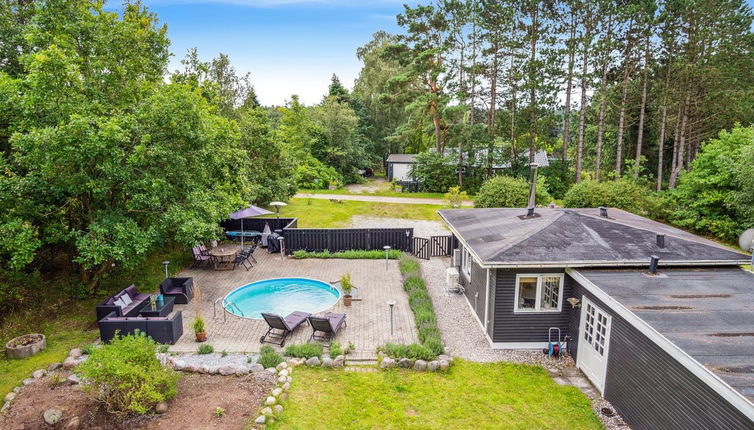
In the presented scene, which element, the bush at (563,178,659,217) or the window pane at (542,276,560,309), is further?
the bush at (563,178,659,217)

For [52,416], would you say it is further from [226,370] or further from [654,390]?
[654,390]

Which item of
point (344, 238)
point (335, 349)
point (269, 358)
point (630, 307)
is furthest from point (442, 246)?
point (630, 307)

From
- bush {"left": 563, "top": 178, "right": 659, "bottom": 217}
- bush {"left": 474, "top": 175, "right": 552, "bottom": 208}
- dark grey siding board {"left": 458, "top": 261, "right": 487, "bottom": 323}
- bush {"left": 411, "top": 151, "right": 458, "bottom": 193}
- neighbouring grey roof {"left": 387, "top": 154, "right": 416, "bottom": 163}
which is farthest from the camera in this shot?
neighbouring grey roof {"left": 387, "top": 154, "right": 416, "bottom": 163}

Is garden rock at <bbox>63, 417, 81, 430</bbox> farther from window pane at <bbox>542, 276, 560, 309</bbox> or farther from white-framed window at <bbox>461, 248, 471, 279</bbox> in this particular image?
white-framed window at <bbox>461, 248, 471, 279</bbox>

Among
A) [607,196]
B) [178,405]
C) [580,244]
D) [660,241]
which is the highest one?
[607,196]

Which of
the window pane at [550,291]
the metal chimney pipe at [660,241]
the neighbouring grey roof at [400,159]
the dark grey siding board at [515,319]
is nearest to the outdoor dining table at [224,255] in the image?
the dark grey siding board at [515,319]

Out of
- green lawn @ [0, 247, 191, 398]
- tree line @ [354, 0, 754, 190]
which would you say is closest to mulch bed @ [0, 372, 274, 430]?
green lawn @ [0, 247, 191, 398]
